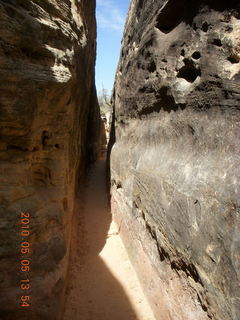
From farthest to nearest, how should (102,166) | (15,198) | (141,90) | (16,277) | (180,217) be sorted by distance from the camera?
1. (102,166)
2. (141,90)
3. (15,198)
4. (16,277)
5. (180,217)

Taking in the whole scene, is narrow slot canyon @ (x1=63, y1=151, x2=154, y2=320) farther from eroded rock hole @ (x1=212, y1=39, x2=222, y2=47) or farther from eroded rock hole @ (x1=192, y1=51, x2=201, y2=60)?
eroded rock hole @ (x1=212, y1=39, x2=222, y2=47)

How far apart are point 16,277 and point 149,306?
2075mm

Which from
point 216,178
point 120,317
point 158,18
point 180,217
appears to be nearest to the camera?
point 216,178

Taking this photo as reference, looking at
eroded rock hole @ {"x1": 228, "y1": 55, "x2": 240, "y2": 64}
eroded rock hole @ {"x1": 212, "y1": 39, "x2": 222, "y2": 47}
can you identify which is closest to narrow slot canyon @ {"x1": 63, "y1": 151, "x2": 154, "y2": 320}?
eroded rock hole @ {"x1": 228, "y1": 55, "x2": 240, "y2": 64}

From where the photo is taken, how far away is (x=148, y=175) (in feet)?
12.3

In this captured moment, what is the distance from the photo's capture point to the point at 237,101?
7.55 feet

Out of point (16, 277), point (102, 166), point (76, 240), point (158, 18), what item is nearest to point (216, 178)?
point (16, 277)

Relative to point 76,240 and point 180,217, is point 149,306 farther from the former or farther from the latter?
point 76,240

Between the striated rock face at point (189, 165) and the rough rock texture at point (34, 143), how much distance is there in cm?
154

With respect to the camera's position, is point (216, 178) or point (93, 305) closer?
point (216, 178)
